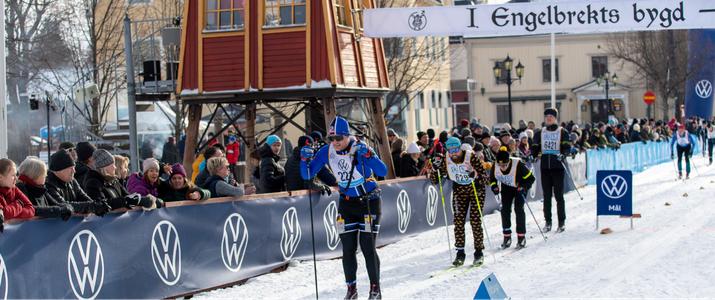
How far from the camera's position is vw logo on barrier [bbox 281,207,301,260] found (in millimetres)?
13477

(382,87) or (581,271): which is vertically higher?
(382,87)

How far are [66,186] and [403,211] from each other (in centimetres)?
814

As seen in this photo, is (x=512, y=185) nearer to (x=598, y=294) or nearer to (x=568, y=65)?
(x=598, y=294)

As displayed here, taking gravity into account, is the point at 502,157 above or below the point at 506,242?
above

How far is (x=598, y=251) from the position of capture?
14047mm

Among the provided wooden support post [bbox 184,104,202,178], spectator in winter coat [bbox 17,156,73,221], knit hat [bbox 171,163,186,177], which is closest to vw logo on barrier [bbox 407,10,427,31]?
wooden support post [bbox 184,104,202,178]

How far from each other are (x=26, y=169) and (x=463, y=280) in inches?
190

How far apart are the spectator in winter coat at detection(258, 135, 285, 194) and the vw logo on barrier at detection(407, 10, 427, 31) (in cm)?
618

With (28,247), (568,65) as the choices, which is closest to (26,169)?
(28,247)

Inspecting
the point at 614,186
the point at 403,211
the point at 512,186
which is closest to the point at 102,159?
the point at 512,186

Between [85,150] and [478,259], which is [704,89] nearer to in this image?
[478,259]

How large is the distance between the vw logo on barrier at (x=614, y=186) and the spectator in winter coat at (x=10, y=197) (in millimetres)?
10511

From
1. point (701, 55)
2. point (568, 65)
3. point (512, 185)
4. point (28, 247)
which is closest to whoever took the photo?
point (28, 247)

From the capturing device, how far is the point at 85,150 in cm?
1099
